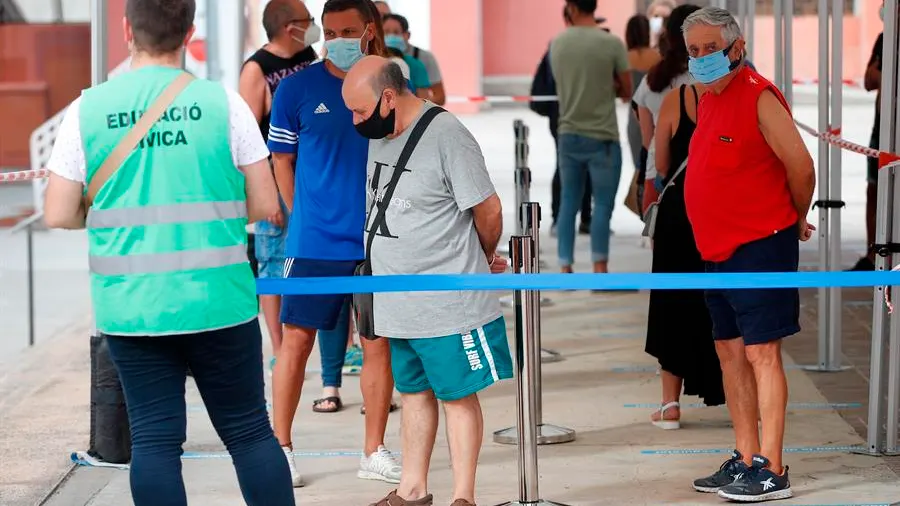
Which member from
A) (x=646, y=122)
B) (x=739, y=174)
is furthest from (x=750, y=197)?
(x=646, y=122)

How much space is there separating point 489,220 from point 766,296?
1.11m

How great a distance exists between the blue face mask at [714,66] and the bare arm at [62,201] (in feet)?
7.66

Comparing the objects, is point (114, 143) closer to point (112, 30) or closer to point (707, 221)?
point (707, 221)

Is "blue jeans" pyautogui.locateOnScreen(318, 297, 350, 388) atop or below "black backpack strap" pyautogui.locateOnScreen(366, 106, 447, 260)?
below

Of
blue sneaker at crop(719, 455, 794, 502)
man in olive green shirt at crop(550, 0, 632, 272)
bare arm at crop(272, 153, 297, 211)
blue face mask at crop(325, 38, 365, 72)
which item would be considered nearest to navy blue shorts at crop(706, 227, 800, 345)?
blue sneaker at crop(719, 455, 794, 502)

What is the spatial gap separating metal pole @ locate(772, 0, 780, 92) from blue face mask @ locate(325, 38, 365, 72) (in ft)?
10.7

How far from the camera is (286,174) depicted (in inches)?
244

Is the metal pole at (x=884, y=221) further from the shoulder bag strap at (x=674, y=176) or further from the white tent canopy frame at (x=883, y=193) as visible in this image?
the shoulder bag strap at (x=674, y=176)

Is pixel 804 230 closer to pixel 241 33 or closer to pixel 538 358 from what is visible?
pixel 538 358

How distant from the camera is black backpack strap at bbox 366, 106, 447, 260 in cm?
503

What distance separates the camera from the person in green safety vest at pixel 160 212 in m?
4.04

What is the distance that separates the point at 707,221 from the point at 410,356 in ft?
3.98

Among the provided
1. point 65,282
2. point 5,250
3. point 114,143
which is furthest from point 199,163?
point 5,250

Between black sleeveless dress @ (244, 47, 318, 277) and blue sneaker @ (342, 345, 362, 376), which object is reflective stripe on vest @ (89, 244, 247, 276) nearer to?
black sleeveless dress @ (244, 47, 318, 277)
